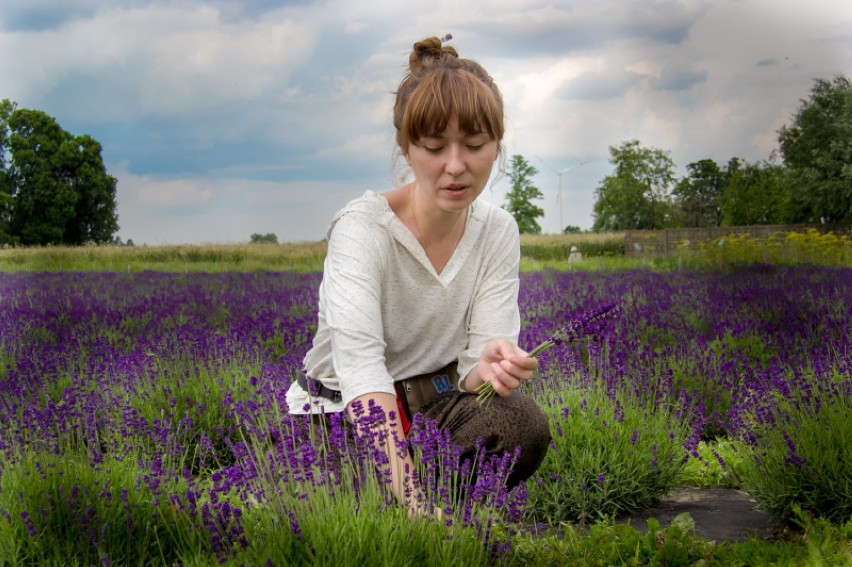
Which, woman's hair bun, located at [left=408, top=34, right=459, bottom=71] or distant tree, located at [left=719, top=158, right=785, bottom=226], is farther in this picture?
distant tree, located at [left=719, top=158, right=785, bottom=226]

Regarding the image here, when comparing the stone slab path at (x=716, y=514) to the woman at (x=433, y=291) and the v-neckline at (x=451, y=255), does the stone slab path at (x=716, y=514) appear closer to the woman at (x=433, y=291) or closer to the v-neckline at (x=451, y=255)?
the woman at (x=433, y=291)

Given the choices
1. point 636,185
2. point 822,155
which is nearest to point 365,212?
point 822,155

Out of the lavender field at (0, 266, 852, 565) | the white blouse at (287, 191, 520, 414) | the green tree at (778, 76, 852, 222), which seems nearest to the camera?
the lavender field at (0, 266, 852, 565)

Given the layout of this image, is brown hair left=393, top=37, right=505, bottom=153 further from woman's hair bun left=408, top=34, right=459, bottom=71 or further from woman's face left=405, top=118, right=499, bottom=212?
woman's hair bun left=408, top=34, right=459, bottom=71

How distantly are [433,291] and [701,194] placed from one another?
2972 cm

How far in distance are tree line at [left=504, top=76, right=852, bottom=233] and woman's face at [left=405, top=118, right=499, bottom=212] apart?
1294 centimetres

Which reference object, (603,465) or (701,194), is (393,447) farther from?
(701,194)

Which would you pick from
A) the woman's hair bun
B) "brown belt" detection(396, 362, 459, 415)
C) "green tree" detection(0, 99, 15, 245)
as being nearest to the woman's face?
the woman's hair bun

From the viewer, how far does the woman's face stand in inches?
80.0

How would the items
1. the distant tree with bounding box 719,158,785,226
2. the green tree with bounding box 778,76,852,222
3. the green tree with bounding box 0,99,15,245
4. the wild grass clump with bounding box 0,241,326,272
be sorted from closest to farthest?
the green tree with bounding box 0,99,15,245 → the wild grass clump with bounding box 0,241,326,272 → the green tree with bounding box 778,76,852,222 → the distant tree with bounding box 719,158,785,226

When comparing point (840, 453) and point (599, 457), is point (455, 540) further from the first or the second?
point (840, 453)

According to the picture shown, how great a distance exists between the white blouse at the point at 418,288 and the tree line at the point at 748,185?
41.5 ft

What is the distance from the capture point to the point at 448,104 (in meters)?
2.00

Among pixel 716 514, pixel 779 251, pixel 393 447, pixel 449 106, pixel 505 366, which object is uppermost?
pixel 449 106
